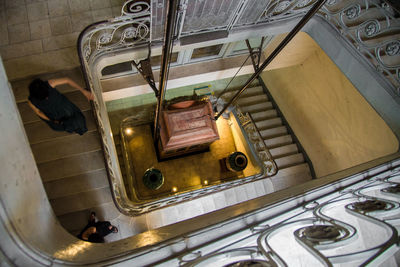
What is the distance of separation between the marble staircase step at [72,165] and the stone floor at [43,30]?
1.70 metres

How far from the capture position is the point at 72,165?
4.70 m

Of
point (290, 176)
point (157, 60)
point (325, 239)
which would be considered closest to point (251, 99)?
point (290, 176)

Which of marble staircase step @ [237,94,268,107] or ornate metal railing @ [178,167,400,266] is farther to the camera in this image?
marble staircase step @ [237,94,268,107]

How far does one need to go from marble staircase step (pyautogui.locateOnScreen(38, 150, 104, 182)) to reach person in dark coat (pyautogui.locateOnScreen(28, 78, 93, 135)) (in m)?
0.57

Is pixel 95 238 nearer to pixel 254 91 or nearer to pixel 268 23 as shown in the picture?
pixel 268 23

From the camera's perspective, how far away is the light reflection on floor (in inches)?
340

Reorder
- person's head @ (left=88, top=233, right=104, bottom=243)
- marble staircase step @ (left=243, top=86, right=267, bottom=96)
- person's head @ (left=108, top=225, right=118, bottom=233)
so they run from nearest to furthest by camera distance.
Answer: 1. person's head @ (left=88, top=233, right=104, bottom=243)
2. person's head @ (left=108, top=225, right=118, bottom=233)
3. marble staircase step @ (left=243, top=86, right=267, bottom=96)

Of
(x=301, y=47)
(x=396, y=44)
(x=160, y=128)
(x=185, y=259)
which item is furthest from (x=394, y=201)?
(x=301, y=47)

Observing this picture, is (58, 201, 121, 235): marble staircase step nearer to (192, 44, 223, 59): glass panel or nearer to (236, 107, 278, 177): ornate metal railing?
(236, 107, 278, 177): ornate metal railing

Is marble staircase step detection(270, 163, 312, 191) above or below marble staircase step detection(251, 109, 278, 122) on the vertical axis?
below

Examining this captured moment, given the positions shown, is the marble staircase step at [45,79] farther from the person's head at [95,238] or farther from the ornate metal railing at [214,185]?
the person's head at [95,238]

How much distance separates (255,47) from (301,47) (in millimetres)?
1211

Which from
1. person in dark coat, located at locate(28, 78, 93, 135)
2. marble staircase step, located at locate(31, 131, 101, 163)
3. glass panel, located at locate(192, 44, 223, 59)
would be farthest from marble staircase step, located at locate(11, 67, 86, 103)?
glass panel, located at locate(192, 44, 223, 59)

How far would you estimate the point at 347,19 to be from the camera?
497 cm
